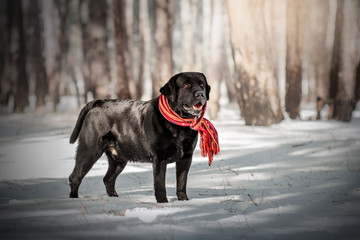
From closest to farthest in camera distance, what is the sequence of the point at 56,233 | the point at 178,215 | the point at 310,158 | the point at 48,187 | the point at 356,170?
the point at 56,233, the point at 178,215, the point at 48,187, the point at 356,170, the point at 310,158

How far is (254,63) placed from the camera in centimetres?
1028

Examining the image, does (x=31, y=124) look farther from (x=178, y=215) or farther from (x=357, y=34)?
(x=178, y=215)

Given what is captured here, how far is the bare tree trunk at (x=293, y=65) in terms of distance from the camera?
12.6m

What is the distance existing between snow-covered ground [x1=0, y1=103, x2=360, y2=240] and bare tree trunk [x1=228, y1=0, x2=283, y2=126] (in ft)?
3.24

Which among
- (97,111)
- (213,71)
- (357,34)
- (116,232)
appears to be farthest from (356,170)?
(213,71)

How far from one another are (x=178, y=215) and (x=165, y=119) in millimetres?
1044

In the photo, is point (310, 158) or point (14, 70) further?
point (14, 70)

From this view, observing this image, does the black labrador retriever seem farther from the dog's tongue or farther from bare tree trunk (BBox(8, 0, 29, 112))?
bare tree trunk (BBox(8, 0, 29, 112))

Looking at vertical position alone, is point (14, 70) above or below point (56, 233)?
below

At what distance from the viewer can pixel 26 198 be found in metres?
4.35

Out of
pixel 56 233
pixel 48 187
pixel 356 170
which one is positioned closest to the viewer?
pixel 56 233

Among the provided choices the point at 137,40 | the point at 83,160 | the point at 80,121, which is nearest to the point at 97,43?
the point at 80,121

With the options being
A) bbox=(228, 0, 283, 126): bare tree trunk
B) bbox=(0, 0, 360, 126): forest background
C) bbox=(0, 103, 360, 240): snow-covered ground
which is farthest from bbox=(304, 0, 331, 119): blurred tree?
bbox=(0, 103, 360, 240): snow-covered ground

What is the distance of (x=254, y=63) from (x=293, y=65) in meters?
3.05
